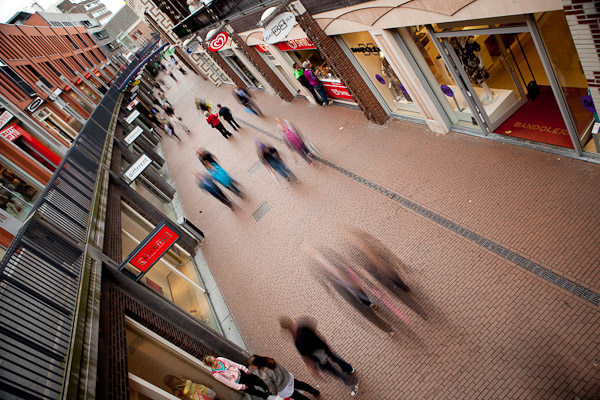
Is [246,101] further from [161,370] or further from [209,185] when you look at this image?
[161,370]

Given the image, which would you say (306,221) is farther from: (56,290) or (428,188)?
(56,290)

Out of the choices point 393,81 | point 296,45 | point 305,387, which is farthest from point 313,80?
point 305,387

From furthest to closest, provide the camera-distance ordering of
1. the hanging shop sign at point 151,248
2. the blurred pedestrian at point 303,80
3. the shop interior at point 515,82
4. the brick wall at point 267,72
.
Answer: the brick wall at point 267,72
the blurred pedestrian at point 303,80
the hanging shop sign at point 151,248
the shop interior at point 515,82

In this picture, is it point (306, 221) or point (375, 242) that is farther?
point (306, 221)

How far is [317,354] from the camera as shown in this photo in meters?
5.70

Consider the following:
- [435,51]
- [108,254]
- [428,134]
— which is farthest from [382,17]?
[108,254]

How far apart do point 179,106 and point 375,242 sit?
31.0 metres

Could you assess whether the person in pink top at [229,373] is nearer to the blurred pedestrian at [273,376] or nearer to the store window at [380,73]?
the blurred pedestrian at [273,376]

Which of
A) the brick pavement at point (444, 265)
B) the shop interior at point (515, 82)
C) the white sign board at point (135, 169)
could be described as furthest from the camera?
the white sign board at point (135, 169)

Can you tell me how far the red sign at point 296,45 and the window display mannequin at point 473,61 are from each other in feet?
19.4

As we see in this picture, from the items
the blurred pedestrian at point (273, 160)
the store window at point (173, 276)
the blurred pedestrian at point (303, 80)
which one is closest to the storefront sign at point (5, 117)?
the store window at point (173, 276)

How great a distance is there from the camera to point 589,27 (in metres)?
4.39

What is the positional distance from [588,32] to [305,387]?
264 inches

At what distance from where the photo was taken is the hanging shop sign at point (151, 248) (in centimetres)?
702
